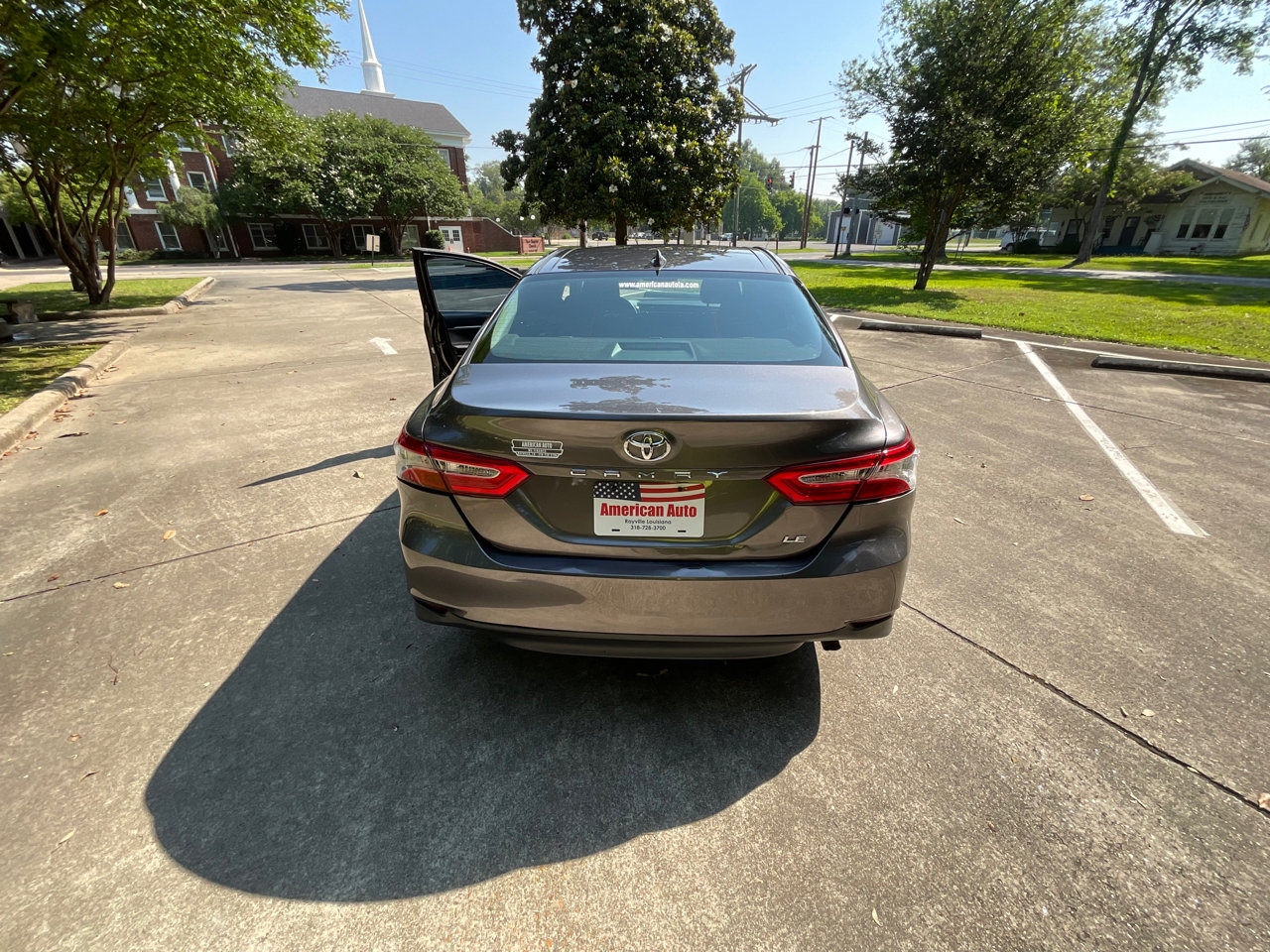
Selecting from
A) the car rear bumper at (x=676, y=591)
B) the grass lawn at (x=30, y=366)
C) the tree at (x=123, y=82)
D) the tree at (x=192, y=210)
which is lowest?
the grass lawn at (x=30, y=366)

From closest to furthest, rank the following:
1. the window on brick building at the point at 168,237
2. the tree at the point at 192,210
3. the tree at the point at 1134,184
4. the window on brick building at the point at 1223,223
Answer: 1. the tree at the point at 1134,184
2. the window on brick building at the point at 1223,223
3. the tree at the point at 192,210
4. the window on brick building at the point at 168,237

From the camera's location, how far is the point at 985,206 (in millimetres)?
15086

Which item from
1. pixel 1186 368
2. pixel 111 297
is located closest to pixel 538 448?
pixel 1186 368

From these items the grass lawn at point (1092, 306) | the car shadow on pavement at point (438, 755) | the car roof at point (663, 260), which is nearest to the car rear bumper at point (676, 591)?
the car shadow on pavement at point (438, 755)

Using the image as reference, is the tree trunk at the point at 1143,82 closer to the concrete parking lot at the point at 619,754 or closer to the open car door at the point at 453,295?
the concrete parking lot at the point at 619,754

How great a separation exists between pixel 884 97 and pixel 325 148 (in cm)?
3464

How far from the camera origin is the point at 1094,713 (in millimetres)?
2268

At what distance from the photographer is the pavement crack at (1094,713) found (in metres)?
1.94

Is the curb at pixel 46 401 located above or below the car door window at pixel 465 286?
below

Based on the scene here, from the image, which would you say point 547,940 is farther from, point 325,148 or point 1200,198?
point 1200,198

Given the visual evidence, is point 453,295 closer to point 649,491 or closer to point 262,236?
point 649,491

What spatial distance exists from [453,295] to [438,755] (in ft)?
10.5

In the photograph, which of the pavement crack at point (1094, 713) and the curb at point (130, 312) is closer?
the pavement crack at point (1094, 713)

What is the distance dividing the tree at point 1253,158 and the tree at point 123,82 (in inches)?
4030
